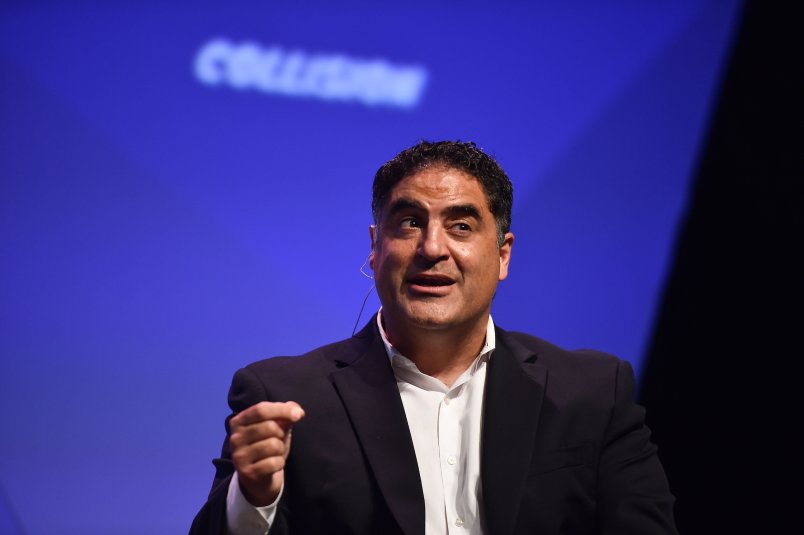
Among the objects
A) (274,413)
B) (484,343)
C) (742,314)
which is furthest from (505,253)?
(742,314)

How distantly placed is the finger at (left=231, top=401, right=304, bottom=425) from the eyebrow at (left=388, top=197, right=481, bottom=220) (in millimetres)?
653

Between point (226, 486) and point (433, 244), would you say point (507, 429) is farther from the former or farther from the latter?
point (226, 486)

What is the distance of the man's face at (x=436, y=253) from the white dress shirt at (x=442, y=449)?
0.42 feet

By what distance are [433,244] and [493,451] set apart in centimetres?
48

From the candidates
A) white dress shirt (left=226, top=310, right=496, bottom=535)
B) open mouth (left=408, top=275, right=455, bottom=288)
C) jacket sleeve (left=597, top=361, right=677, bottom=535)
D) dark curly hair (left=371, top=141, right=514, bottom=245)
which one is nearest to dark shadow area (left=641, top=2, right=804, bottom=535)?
jacket sleeve (left=597, top=361, right=677, bottom=535)

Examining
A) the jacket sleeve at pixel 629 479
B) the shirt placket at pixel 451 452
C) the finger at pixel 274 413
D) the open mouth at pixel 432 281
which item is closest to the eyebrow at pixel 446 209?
the open mouth at pixel 432 281

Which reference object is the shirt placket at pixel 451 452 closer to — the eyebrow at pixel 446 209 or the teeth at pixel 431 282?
the teeth at pixel 431 282

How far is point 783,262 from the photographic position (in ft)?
8.52

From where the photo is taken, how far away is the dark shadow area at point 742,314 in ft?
8.49

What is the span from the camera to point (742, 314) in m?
2.65

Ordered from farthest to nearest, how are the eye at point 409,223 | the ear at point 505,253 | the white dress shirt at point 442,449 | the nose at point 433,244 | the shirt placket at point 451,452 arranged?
the ear at point 505,253 → the eye at point 409,223 → the nose at point 433,244 → the shirt placket at point 451,452 → the white dress shirt at point 442,449

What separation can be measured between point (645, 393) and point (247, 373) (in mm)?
1622

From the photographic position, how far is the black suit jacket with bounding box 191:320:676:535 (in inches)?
62.7

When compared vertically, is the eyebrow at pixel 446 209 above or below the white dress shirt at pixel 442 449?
above
